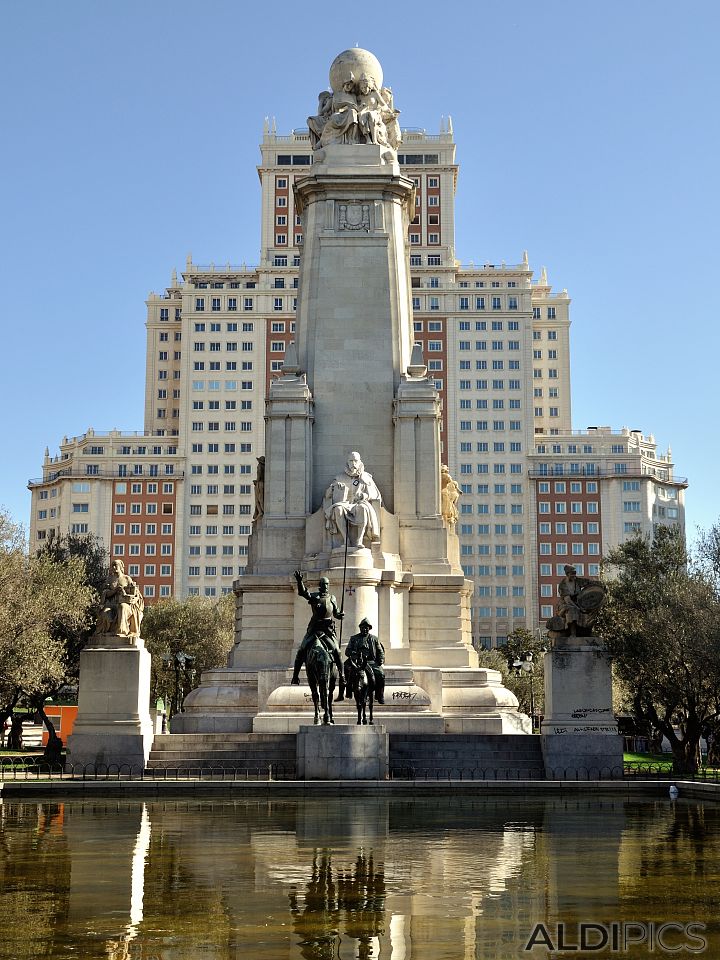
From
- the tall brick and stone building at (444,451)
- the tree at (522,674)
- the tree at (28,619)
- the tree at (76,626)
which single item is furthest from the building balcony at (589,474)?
the tree at (28,619)

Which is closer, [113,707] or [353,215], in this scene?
[113,707]

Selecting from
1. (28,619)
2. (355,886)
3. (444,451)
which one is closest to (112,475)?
(444,451)

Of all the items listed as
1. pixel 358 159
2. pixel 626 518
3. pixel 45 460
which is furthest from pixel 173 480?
pixel 358 159

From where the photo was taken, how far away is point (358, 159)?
37125 millimetres

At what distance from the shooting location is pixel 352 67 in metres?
37.7

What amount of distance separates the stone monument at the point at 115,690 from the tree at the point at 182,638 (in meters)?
35.8

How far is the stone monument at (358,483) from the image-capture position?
103ft

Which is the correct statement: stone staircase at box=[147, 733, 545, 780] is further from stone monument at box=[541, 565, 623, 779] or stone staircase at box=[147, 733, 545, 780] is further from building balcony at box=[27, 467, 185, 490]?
building balcony at box=[27, 467, 185, 490]

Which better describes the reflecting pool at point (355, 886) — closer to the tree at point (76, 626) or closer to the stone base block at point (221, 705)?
the stone base block at point (221, 705)

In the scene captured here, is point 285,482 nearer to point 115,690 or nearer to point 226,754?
point 115,690

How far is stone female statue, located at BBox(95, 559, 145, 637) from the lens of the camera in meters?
29.7

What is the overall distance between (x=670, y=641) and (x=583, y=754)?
44.4ft

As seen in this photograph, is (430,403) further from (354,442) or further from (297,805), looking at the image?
(297,805)

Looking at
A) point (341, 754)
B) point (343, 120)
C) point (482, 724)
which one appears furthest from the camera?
point (343, 120)
